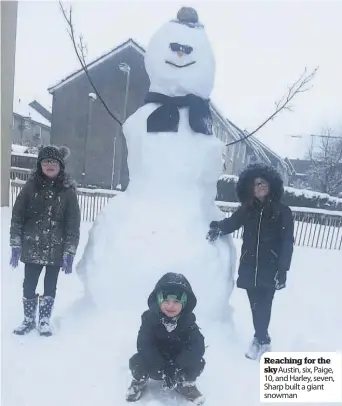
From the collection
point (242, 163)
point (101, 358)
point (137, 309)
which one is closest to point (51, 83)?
point (242, 163)

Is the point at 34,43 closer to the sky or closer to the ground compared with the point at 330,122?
closer to the sky

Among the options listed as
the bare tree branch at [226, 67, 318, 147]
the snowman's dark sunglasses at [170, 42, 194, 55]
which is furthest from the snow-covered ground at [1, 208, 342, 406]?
the snowman's dark sunglasses at [170, 42, 194, 55]

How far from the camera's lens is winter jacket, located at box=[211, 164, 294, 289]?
1.29 meters

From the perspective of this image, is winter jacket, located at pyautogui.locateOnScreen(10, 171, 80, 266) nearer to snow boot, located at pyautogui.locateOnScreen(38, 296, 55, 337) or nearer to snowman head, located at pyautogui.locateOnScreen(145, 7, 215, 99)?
snow boot, located at pyautogui.locateOnScreen(38, 296, 55, 337)

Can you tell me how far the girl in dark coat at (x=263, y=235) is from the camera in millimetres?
1286

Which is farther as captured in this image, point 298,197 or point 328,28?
point 298,197

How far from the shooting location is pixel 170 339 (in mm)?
1099

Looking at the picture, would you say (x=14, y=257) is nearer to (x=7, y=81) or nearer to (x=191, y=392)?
(x=7, y=81)

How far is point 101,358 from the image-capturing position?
1260 mm

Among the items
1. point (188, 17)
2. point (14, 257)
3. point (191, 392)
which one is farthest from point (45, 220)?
point (188, 17)

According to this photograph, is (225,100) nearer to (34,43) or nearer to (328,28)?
(328,28)

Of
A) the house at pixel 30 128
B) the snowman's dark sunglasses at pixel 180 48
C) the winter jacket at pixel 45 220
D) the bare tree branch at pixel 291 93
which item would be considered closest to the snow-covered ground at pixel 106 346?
the winter jacket at pixel 45 220

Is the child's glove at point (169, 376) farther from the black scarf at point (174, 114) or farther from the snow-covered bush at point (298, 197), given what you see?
the black scarf at point (174, 114)

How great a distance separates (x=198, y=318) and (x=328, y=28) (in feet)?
3.31
